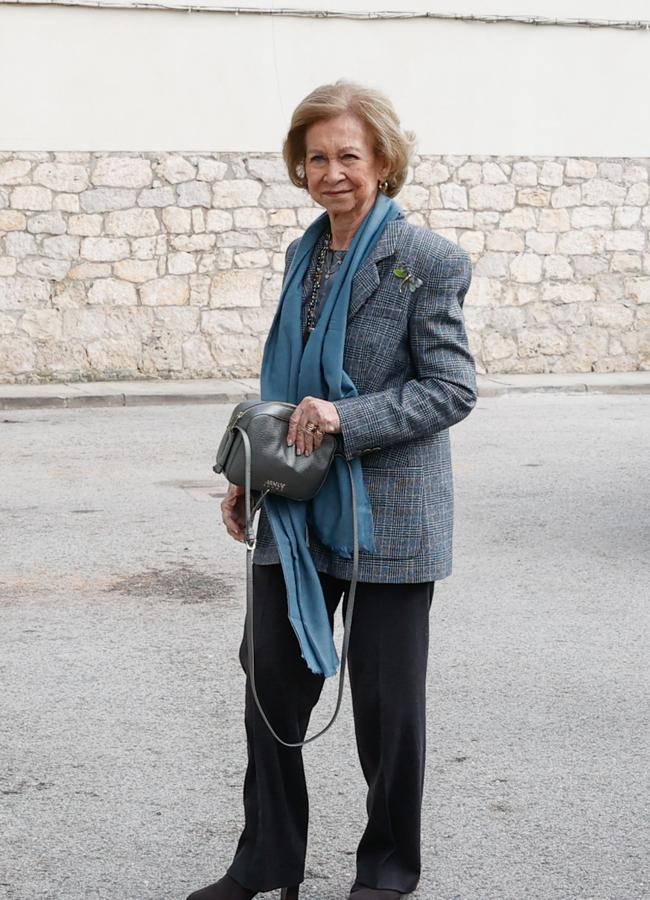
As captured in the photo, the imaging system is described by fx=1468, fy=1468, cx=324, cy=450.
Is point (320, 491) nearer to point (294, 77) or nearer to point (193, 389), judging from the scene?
point (193, 389)

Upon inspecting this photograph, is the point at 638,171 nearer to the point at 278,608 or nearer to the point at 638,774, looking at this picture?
the point at 638,774

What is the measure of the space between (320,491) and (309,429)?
0.17 m

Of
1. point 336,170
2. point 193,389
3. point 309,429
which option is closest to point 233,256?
point 193,389

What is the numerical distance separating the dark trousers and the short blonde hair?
96 cm

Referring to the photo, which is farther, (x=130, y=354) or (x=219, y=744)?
(x=130, y=354)

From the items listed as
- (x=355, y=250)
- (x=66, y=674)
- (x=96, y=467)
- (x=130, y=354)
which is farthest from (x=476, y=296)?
(x=355, y=250)

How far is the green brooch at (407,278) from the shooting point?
10.5 feet

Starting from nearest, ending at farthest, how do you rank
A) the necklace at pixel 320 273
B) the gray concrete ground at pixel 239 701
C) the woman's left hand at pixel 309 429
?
the woman's left hand at pixel 309 429, the necklace at pixel 320 273, the gray concrete ground at pixel 239 701

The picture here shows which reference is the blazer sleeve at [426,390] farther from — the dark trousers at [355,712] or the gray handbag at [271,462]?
the dark trousers at [355,712]

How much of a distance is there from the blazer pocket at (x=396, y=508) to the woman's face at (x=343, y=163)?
0.60 m

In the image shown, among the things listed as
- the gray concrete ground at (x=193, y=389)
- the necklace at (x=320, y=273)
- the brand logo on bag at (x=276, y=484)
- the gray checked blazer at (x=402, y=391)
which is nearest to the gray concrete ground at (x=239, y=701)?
the gray checked blazer at (x=402, y=391)

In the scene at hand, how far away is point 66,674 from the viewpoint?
5250mm

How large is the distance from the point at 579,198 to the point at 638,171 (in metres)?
0.82

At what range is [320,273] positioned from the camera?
3354 mm
